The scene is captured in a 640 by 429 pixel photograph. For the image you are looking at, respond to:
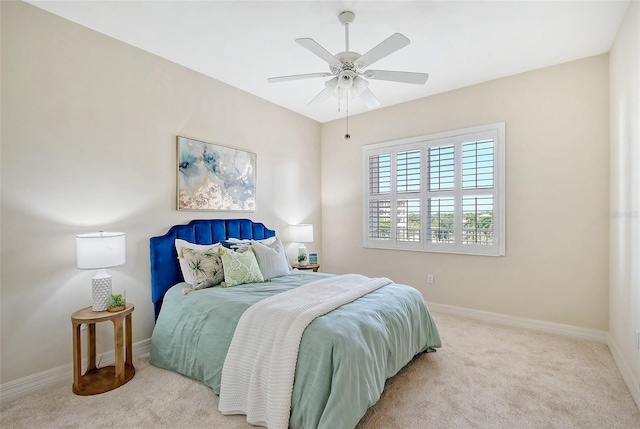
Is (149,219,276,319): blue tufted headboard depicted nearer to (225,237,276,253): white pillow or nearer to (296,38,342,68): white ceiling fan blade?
(225,237,276,253): white pillow

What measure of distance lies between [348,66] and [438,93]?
212 centimetres

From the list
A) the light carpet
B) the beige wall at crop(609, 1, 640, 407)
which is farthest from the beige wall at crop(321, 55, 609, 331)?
the light carpet

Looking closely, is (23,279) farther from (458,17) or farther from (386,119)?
(386,119)

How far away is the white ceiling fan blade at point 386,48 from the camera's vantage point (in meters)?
2.04

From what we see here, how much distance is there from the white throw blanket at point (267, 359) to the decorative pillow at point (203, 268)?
770 mm

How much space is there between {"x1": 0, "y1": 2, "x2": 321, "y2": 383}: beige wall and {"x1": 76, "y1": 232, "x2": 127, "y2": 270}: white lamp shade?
0.37 m

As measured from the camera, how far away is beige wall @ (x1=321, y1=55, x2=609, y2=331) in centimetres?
314

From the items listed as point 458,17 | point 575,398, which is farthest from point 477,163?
point 575,398

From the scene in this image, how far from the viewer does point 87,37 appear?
2656 millimetres

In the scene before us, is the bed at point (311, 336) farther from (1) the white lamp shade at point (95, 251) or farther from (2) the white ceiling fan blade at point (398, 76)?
(2) the white ceiling fan blade at point (398, 76)

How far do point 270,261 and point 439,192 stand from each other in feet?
7.59

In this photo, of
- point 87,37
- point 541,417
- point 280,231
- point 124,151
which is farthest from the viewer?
point 280,231

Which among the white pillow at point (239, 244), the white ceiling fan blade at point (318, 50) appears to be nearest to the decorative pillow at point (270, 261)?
the white pillow at point (239, 244)

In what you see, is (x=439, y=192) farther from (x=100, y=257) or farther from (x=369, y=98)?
(x=100, y=257)
